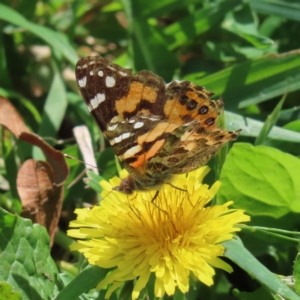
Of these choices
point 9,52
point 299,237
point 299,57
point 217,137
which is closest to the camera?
point 217,137

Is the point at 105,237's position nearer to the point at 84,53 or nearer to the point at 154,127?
the point at 154,127

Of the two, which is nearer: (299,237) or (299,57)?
(299,237)

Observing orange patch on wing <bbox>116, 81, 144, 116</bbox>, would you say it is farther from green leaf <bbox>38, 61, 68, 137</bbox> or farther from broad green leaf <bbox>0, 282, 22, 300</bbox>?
green leaf <bbox>38, 61, 68, 137</bbox>

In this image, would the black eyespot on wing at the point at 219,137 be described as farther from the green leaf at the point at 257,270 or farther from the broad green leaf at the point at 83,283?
the broad green leaf at the point at 83,283

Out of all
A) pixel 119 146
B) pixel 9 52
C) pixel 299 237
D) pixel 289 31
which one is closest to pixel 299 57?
pixel 289 31

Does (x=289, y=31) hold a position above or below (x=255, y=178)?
above

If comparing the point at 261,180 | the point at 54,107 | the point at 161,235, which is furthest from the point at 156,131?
the point at 54,107

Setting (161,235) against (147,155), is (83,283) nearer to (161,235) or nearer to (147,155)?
(161,235)
